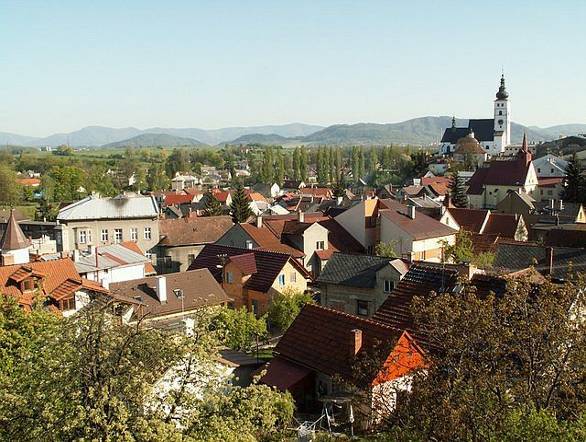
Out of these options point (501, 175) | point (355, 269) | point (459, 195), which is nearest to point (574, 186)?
point (501, 175)

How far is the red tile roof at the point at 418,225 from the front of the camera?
46.4 meters

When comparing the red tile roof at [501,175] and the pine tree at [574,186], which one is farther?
the red tile roof at [501,175]

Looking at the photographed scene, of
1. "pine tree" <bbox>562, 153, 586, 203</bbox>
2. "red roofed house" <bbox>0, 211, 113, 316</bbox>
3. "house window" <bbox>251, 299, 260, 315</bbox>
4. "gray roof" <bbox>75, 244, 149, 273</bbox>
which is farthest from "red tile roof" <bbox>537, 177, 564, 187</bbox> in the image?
"red roofed house" <bbox>0, 211, 113, 316</bbox>

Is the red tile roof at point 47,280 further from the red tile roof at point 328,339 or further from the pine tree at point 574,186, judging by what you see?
the pine tree at point 574,186

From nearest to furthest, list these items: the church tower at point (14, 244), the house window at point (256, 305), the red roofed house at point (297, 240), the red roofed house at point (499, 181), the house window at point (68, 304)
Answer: the house window at point (68, 304)
the house window at point (256, 305)
the church tower at point (14, 244)
the red roofed house at point (297, 240)
the red roofed house at point (499, 181)

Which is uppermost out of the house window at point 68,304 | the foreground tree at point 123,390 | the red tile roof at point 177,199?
the foreground tree at point 123,390

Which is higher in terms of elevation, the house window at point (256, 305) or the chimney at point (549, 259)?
the chimney at point (549, 259)

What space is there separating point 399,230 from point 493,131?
111 m

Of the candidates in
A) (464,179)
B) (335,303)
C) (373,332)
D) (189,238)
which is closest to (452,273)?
(373,332)

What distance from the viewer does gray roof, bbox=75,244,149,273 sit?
3853 centimetres

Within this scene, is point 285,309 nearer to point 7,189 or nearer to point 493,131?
point 7,189

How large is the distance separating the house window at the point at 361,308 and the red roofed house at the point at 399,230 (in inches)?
455

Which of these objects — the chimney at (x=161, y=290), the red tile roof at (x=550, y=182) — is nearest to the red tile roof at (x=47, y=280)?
the chimney at (x=161, y=290)

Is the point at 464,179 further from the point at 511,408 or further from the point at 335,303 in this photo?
the point at 511,408
